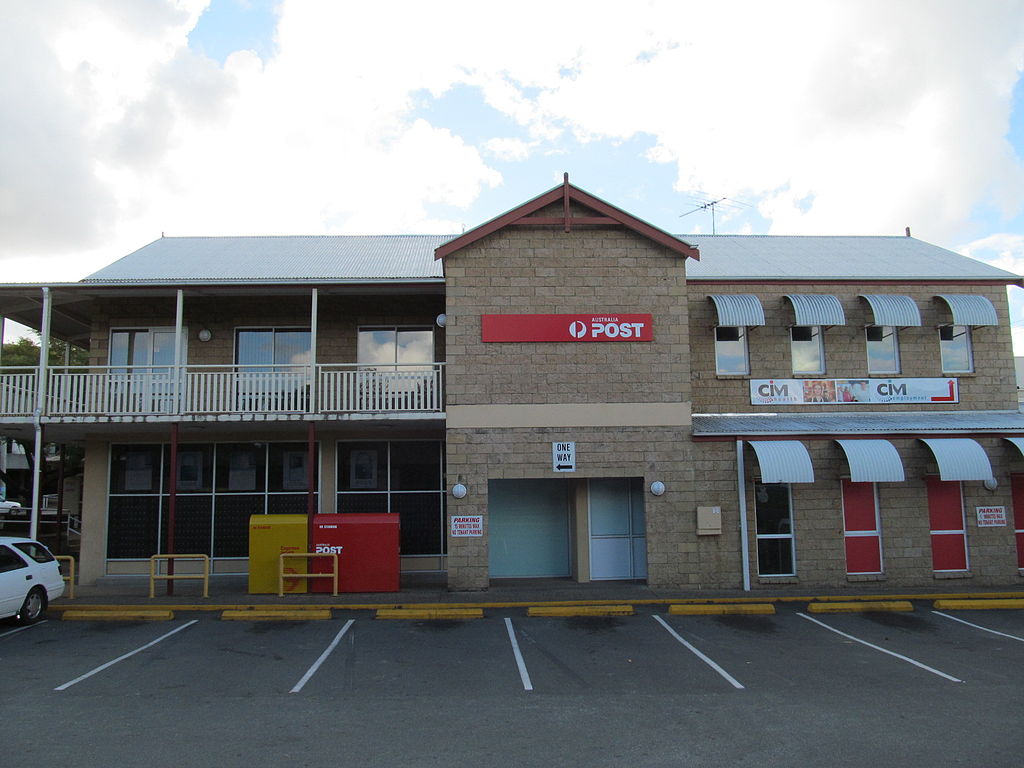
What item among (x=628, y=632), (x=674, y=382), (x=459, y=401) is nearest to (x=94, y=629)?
(x=459, y=401)

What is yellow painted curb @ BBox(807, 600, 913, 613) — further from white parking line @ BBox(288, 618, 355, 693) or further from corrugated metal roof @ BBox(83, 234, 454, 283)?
corrugated metal roof @ BBox(83, 234, 454, 283)

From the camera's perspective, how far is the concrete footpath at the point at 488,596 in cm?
1370

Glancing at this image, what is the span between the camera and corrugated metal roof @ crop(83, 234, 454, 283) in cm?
1681

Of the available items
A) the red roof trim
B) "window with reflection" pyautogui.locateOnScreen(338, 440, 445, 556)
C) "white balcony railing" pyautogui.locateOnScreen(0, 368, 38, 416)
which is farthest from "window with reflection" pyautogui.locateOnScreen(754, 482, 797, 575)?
"white balcony railing" pyautogui.locateOnScreen(0, 368, 38, 416)

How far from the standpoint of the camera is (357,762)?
665 cm

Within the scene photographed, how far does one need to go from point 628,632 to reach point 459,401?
18.7ft

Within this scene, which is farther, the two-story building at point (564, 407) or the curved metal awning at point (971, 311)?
the curved metal awning at point (971, 311)

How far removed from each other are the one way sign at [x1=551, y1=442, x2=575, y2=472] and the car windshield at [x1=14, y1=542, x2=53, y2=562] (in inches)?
366

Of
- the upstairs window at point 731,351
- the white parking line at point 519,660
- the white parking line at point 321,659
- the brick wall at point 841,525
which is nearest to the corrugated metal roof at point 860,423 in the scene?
the brick wall at point 841,525

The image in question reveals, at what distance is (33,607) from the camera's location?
12.6 metres

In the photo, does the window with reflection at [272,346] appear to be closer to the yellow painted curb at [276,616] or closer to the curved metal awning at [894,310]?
the yellow painted curb at [276,616]

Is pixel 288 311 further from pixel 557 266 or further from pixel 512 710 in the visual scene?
pixel 512 710

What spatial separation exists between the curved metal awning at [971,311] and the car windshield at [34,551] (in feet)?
62.3

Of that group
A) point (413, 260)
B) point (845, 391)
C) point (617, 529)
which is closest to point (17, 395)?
point (413, 260)
